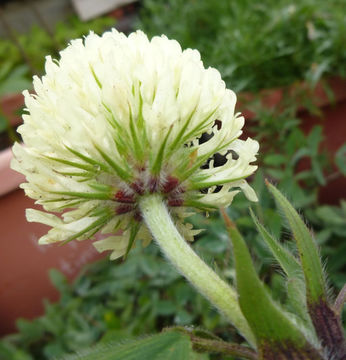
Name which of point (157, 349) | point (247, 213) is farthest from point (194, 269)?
point (247, 213)

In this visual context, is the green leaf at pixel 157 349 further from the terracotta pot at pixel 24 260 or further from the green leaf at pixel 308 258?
the terracotta pot at pixel 24 260

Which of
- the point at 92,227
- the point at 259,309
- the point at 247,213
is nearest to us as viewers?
the point at 259,309

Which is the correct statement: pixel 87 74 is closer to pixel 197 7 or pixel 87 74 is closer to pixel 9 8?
pixel 197 7

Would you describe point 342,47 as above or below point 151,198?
below

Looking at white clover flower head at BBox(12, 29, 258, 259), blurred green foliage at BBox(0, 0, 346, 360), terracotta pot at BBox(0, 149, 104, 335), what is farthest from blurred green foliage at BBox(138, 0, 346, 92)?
white clover flower head at BBox(12, 29, 258, 259)

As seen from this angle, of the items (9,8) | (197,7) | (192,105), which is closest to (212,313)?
(192,105)

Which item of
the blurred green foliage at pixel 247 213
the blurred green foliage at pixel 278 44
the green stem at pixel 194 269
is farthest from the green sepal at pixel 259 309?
the blurred green foliage at pixel 278 44

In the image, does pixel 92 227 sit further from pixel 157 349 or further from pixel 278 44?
pixel 278 44
